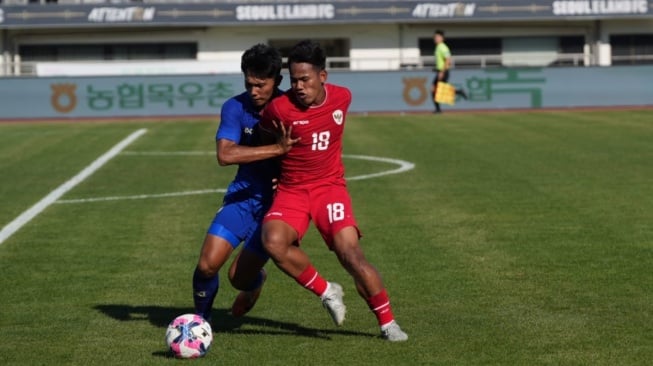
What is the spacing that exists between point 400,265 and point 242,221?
2848mm

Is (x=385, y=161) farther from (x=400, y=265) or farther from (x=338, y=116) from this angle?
(x=338, y=116)

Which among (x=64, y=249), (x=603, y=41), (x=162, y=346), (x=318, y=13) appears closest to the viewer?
(x=162, y=346)

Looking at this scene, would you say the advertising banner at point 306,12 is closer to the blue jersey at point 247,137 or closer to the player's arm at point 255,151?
the blue jersey at point 247,137

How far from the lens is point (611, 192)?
51.3 feet

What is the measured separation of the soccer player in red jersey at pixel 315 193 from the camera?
25.6 feet

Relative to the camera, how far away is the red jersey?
309 inches

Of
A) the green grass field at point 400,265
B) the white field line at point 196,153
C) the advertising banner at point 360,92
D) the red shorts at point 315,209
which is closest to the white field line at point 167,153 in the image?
the white field line at point 196,153

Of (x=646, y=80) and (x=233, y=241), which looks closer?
(x=233, y=241)

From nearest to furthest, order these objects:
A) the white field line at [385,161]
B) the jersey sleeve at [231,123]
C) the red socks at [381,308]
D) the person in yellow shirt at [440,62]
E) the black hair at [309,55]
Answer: the black hair at [309,55] → the red socks at [381,308] → the jersey sleeve at [231,123] → the white field line at [385,161] → the person in yellow shirt at [440,62]

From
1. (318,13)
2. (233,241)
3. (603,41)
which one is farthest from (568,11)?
(233,241)

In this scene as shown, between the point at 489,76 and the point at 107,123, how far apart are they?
11553mm

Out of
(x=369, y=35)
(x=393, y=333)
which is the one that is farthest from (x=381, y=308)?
(x=369, y=35)

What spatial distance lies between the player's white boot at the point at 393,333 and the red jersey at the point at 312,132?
1005 millimetres

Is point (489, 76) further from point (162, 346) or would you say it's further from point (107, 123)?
point (162, 346)
